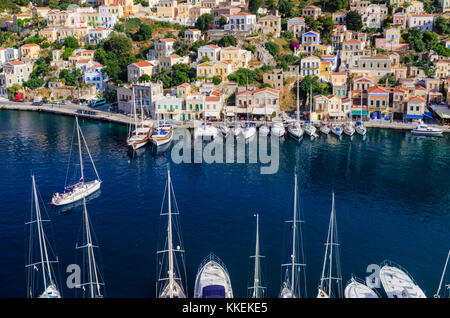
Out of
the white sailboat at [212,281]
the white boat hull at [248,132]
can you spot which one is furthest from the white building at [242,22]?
the white sailboat at [212,281]

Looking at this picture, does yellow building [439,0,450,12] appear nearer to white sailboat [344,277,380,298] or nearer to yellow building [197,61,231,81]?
yellow building [197,61,231,81]

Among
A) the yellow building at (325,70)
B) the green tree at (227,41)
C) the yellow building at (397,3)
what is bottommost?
the yellow building at (325,70)

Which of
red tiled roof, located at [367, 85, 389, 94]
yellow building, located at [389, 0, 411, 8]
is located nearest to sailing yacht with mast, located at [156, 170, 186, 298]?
red tiled roof, located at [367, 85, 389, 94]

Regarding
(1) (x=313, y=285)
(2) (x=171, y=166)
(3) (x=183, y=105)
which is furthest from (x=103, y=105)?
(1) (x=313, y=285)

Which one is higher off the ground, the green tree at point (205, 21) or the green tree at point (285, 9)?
the green tree at point (285, 9)

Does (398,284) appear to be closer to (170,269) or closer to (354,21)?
(170,269)

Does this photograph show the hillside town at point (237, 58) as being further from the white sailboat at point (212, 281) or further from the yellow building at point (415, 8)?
the white sailboat at point (212, 281)

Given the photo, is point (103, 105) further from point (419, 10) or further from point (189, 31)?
point (419, 10)
